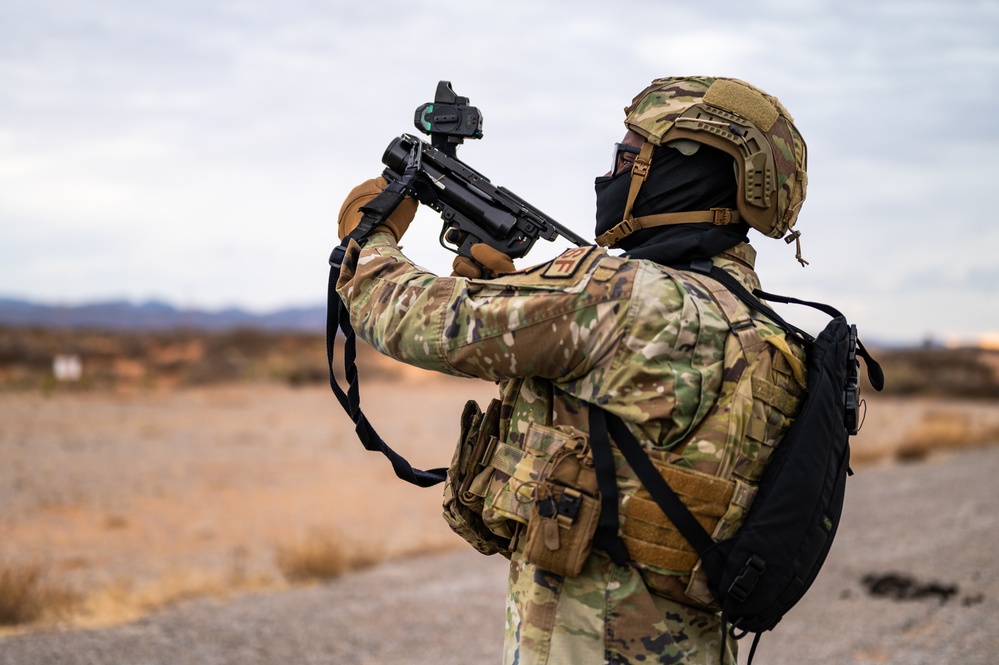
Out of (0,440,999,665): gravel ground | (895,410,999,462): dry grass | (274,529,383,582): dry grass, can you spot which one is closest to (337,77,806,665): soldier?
(0,440,999,665): gravel ground

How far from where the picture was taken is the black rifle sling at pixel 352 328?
2.52m

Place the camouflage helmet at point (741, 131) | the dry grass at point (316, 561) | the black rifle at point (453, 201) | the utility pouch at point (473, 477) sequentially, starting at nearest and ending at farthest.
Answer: the camouflage helmet at point (741, 131) → the utility pouch at point (473, 477) → the black rifle at point (453, 201) → the dry grass at point (316, 561)

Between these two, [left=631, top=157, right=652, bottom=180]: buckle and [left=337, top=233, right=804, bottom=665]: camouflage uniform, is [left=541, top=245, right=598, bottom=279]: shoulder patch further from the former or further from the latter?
[left=631, top=157, right=652, bottom=180]: buckle

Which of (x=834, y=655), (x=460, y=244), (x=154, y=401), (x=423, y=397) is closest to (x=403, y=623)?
(x=834, y=655)

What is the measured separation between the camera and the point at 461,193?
2.84m

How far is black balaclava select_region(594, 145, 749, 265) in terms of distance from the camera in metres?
2.37

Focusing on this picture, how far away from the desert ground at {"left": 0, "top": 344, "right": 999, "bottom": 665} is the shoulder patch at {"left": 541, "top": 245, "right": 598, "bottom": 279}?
15.1 feet

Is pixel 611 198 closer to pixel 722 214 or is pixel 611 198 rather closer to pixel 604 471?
pixel 722 214

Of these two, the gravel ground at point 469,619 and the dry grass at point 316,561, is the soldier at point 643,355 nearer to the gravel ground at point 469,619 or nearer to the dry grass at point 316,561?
the gravel ground at point 469,619

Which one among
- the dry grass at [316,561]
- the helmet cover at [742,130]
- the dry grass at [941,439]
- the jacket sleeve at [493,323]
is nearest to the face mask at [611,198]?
the helmet cover at [742,130]

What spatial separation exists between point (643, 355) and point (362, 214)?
36.6 inches

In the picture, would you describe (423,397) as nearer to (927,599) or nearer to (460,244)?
(927,599)

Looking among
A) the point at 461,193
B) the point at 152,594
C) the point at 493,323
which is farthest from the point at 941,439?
the point at 493,323

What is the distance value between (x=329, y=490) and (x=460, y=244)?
13626 mm
